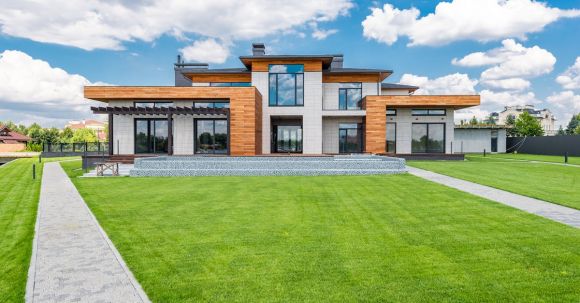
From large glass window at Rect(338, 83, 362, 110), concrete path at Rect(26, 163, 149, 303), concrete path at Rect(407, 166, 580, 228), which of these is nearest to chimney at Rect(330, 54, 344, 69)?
large glass window at Rect(338, 83, 362, 110)

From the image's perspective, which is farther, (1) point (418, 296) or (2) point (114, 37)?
(2) point (114, 37)

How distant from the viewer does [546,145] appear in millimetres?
39500

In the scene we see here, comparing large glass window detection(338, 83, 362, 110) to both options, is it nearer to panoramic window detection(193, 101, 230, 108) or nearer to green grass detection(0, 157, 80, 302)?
panoramic window detection(193, 101, 230, 108)

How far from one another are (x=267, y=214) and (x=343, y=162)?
31.3ft

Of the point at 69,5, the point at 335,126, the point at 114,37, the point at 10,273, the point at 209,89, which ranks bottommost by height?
the point at 10,273

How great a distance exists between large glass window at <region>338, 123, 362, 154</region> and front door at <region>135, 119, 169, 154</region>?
14.1 m

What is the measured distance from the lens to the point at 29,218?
832 cm

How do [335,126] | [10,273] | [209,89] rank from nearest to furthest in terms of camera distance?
[10,273], [209,89], [335,126]

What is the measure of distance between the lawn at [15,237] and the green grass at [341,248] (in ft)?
4.32

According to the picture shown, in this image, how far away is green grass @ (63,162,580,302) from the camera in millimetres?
4254

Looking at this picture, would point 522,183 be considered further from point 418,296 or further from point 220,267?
point 220,267

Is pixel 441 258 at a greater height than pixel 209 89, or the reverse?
pixel 209 89

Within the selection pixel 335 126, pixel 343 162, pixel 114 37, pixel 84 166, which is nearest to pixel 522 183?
pixel 343 162

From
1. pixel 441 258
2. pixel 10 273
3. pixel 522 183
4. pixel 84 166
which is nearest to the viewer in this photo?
pixel 10 273
